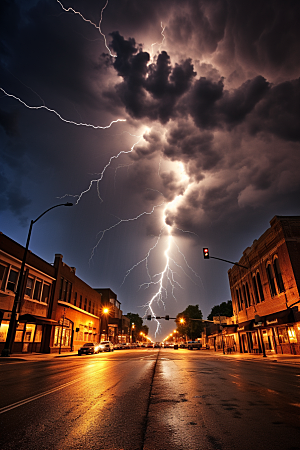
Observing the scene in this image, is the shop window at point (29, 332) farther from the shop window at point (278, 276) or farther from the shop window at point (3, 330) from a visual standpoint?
the shop window at point (278, 276)

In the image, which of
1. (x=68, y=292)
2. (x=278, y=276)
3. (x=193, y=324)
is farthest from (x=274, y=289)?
(x=193, y=324)

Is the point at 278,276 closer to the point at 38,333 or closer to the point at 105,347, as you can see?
the point at 38,333

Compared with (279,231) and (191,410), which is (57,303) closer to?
(279,231)

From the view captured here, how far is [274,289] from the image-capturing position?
26031 mm

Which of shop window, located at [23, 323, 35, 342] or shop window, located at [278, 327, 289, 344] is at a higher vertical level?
shop window, located at [23, 323, 35, 342]

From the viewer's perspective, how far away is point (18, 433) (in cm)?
354

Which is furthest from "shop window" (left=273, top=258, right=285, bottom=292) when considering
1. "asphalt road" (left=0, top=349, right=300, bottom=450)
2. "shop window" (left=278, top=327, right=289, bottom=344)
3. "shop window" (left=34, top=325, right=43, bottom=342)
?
"shop window" (left=34, top=325, right=43, bottom=342)

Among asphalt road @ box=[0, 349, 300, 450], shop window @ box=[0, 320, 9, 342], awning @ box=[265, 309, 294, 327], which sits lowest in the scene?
asphalt road @ box=[0, 349, 300, 450]

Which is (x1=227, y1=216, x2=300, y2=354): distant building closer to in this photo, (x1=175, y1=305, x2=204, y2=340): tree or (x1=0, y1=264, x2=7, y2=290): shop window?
(x1=0, y1=264, x2=7, y2=290): shop window

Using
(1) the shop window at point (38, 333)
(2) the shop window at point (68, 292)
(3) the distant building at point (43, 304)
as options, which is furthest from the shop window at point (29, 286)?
(2) the shop window at point (68, 292)

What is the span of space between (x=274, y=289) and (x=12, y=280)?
24.5 meters

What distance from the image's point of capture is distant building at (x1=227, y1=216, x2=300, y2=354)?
21.9 metres

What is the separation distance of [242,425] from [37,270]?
2881 cm

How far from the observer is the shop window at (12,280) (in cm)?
2387
